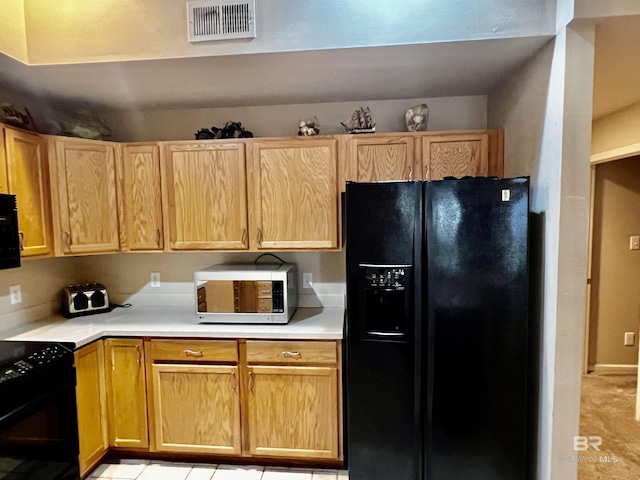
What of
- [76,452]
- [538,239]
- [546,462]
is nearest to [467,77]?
[538,239]

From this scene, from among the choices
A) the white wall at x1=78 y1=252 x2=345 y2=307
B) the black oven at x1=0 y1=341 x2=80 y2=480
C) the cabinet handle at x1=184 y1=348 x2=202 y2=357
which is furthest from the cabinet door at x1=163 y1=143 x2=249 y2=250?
the black oven at x1=0 y1=341 x2=80 y2=480

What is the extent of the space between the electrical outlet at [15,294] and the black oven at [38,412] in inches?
19.2

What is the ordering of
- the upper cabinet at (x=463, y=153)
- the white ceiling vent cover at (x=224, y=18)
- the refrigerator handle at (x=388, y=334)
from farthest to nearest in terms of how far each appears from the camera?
the upper cabinet at (x=463, y=153) < the refrigerator handle at (x=388, y=334) < the white ceiling vent cover at (x=224, y=18)

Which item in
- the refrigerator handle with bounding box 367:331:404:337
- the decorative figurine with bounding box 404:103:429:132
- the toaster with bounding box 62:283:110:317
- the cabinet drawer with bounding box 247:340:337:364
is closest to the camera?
the refrigerator handle with bounding box 367:331:404:337

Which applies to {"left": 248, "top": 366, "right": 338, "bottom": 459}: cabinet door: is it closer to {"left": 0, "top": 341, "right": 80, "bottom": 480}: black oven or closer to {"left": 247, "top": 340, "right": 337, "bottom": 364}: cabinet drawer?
{"left": 247, "top": 340, "right": 337, "bottom": 364}: cabinet drawer

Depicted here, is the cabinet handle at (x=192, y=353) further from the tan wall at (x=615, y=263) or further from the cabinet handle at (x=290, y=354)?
the tan wall at (x=615, y=263)

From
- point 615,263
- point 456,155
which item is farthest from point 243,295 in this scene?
point 615,263

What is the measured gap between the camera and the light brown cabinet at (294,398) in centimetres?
221

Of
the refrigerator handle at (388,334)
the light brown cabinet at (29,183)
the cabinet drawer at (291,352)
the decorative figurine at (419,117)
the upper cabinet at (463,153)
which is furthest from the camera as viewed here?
the decorative figurine at (419,117)

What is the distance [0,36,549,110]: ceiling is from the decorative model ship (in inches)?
5.9

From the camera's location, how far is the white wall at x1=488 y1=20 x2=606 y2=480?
1635mm

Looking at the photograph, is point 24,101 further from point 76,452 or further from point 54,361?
point 76,452

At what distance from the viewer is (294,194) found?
2.42m

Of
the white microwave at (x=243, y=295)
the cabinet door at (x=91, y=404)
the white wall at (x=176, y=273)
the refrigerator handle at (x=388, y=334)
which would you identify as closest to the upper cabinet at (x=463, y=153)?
the white wall at (x=176, y=273)
